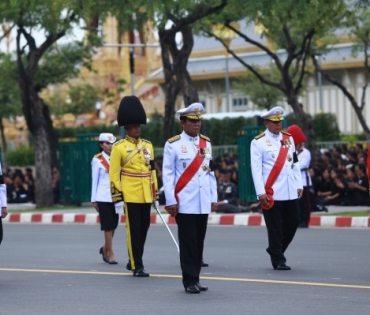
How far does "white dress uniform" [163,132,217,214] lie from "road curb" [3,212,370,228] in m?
9.33

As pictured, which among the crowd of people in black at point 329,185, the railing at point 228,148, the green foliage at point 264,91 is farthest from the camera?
the green foliage at point 264,91

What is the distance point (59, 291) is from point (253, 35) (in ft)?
141

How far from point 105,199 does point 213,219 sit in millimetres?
9020

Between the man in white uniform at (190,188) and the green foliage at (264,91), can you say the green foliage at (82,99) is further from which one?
the man in white uniform at (190,188)

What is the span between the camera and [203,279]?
1251 cm

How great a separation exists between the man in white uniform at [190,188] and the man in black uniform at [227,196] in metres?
12.9

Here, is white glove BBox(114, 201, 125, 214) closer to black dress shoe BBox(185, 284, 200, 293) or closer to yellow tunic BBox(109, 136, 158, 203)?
yellow tunic BBox(109, 136, 158, 203)

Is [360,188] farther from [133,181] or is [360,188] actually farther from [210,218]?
[133,181]

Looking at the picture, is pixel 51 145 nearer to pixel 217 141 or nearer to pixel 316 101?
pixel 217 141

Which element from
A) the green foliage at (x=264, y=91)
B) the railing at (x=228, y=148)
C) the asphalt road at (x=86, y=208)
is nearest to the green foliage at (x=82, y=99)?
the green foliage at (x=264, y=91)

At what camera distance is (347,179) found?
81.8 feet

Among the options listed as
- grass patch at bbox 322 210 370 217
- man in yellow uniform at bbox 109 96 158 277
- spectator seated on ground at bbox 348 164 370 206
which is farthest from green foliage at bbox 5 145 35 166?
man in yellow uniform at bbox 109 96 158 277

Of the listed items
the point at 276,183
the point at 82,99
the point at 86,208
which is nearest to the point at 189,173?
the point at 276,183

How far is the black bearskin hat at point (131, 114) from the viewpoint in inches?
505
